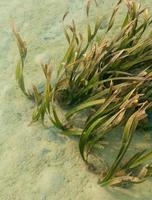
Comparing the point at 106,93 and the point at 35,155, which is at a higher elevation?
the point at 106,93

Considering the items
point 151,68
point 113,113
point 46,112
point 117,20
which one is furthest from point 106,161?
point 117,20

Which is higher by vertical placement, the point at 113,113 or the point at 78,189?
the point at 113,113

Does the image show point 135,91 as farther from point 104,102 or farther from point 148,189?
point 148,189

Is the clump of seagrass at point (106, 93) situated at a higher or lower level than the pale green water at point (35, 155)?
higher

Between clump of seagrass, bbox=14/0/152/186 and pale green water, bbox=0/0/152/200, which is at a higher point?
clump of seagrass, bbox=14/0/152/186
